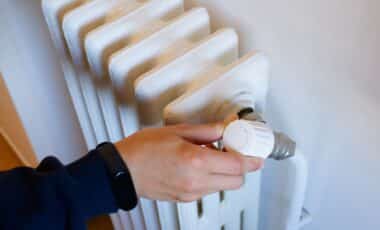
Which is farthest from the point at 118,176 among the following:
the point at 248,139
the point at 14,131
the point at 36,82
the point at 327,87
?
the point at 14,131

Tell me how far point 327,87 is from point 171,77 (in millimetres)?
176

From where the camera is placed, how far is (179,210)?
60 cm

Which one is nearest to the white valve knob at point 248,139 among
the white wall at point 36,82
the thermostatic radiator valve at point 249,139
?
the thermostatic radiator valve at point 249,139

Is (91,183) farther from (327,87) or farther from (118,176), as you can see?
(327,87)

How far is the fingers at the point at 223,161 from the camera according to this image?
443mm

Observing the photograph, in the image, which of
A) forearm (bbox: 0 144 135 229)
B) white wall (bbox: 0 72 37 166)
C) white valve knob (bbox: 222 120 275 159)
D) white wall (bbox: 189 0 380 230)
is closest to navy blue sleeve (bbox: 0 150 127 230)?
forearm (bbox: 0 144 135 229)

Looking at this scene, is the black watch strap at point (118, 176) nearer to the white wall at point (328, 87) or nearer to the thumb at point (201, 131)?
the thumb at point (201, 131)

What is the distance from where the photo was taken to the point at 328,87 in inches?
21.5

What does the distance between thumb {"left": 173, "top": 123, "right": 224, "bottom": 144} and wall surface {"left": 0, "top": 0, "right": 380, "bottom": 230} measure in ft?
0.50

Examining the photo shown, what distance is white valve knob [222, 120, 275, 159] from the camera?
44cm

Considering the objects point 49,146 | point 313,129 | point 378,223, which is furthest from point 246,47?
point 49,146

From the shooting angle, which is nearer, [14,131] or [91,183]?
[91,183]

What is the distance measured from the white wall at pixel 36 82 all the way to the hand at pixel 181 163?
1.77 ft

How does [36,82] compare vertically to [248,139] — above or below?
below
